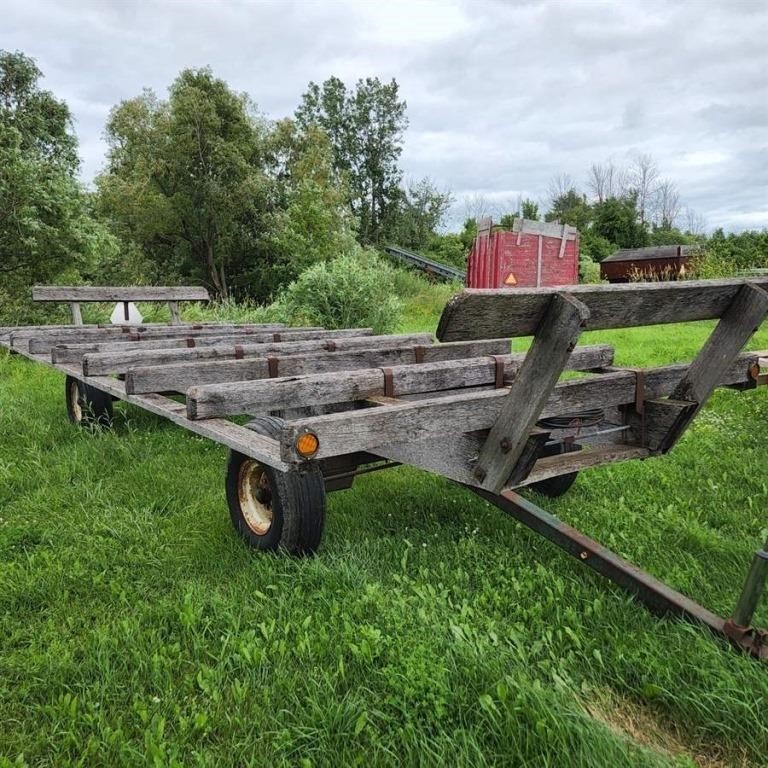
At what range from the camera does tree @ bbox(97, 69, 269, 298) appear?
25.9 metres

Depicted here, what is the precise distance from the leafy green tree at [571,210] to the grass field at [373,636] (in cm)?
5028

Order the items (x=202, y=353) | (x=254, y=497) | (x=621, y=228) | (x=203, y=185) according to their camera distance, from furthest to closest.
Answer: (x=621, y=228) < (x=203, y=185) < (x=202, y=353) < (x=254, y=497)

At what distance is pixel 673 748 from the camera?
185cm

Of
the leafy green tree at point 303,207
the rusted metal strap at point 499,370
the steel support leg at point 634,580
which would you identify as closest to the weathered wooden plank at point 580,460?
the steel support leg at point 634,580

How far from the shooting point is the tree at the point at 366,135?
47094 millimetres

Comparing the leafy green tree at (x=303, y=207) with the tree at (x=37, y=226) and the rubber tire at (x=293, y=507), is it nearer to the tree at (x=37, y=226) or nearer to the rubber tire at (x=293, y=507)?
the tree at (x=37, y=226)

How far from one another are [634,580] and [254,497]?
180 centimetres

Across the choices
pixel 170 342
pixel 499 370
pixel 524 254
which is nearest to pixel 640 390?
pixel 499 370

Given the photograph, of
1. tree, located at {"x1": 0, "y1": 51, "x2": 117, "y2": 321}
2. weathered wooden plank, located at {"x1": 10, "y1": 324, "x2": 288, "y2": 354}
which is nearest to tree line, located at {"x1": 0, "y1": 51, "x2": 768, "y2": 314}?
tree, located at {"x1": 0, "y1": 51, "x2": 117, "y2": 321}

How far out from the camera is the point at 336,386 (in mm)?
2951

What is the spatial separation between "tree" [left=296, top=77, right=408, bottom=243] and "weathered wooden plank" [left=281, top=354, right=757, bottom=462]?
44.9 meters

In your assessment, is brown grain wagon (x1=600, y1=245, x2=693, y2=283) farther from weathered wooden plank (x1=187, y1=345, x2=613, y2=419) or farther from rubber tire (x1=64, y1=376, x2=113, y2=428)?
weathered wooden plank (x1=187, y1=345, x2=613, y2=419)

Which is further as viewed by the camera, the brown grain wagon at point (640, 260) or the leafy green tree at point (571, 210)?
the leafy green tree at point (571, 210)

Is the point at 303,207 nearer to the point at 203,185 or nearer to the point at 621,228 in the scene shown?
the point at 203,185
